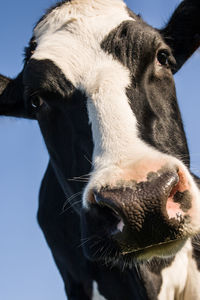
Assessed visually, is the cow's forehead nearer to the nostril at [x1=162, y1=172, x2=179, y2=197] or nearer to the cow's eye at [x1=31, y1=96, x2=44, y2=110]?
the cow's eye at [x1=31, y1=96, x2=44, y2=110]

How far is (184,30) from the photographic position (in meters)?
6.15

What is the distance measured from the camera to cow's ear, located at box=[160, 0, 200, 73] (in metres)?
6.10

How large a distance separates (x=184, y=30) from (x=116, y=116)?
2.39m

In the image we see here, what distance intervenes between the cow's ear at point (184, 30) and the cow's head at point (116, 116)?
1 cm

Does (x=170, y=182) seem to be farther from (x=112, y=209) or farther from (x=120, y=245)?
(x=120, y=245)

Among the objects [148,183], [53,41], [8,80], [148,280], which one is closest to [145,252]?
[148,183]

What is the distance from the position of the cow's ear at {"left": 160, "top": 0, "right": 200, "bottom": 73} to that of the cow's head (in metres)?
0.01

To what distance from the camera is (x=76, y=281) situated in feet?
20.6

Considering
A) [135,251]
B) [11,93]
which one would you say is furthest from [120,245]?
[11,93]

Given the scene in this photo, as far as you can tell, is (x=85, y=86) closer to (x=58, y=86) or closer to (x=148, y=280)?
(x=58, y=86)

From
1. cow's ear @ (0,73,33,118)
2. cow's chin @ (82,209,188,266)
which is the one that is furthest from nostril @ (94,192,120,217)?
cow's ear @ (0,73,33,118)

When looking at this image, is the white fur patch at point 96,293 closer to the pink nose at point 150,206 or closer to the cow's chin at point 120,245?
the cow's chin at point 120,245

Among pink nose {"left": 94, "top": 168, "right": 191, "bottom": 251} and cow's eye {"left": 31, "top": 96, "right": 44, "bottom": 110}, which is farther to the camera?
cow's eye {"left": 31, "top": 96, "right": 44, "bottom": 110}

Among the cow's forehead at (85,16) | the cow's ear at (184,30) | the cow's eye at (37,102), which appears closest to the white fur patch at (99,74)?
the cow's forehead at (85,16)
